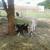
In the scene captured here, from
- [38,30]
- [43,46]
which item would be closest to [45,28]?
[38,30]

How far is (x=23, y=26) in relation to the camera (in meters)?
1.10

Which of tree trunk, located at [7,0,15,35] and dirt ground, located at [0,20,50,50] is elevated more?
tree trunk, located at [7,0,15,35]

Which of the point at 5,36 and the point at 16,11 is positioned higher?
the point at 16,11

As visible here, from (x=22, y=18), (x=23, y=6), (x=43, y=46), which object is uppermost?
(x=23, y=6)

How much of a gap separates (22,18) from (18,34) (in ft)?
0.48

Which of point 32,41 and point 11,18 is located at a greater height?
point 11,18

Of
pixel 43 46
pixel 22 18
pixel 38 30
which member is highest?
pixel 22 18

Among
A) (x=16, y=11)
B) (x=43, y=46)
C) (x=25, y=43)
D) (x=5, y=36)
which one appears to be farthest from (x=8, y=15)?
(x=43, y=46)

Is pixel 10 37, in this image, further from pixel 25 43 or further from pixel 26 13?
pixel 26 13

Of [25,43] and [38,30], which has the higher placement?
[38,30]

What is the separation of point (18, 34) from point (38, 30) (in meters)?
0.18

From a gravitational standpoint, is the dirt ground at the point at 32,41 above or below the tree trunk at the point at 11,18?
below

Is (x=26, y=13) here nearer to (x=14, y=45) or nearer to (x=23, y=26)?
(x=23, y=26)

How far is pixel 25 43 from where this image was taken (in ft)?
3.43
